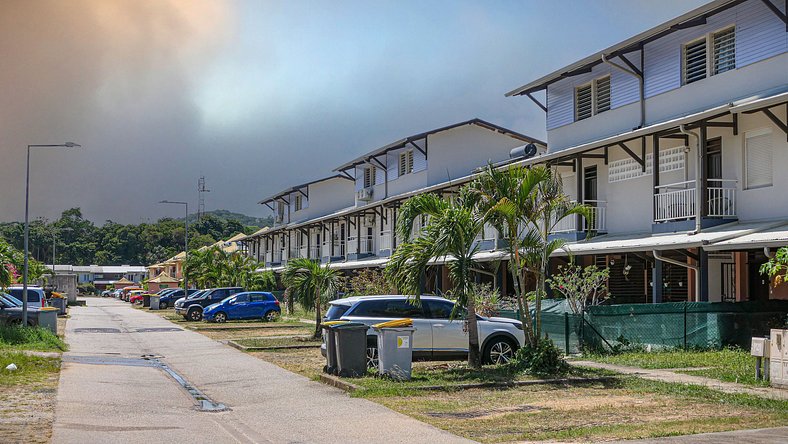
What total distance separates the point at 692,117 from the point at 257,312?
82.7ft

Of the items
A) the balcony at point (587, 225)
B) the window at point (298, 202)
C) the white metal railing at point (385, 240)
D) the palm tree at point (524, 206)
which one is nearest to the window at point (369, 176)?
the white metal railing at point (385, 240)

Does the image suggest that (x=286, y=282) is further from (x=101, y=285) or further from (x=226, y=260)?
(x=101, y=285)

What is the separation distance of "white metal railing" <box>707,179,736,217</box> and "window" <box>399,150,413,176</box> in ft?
75.7

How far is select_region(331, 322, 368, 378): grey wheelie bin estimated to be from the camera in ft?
53.9

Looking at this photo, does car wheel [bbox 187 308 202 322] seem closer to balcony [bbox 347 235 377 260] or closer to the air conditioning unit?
balcony [bbox 347 235 377 260]

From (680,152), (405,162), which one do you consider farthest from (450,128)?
(680,152)

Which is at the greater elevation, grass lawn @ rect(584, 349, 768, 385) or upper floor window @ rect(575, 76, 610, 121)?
upper floor window @ rect(575, 76, 610, 121)

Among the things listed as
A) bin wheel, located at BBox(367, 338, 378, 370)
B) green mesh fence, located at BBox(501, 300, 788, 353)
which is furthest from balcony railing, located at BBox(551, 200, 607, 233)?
bin wheel, located at BBox(367, 338, 378, 370)

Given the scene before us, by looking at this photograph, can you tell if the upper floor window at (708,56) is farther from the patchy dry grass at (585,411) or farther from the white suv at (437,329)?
the patchy dry grass at (585,411)

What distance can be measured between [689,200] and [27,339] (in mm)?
17908

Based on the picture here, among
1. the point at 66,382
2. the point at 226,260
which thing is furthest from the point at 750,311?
the point at 226,260

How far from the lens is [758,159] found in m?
20.8

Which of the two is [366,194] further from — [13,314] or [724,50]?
[724,50]

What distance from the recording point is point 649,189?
24.5 metres
